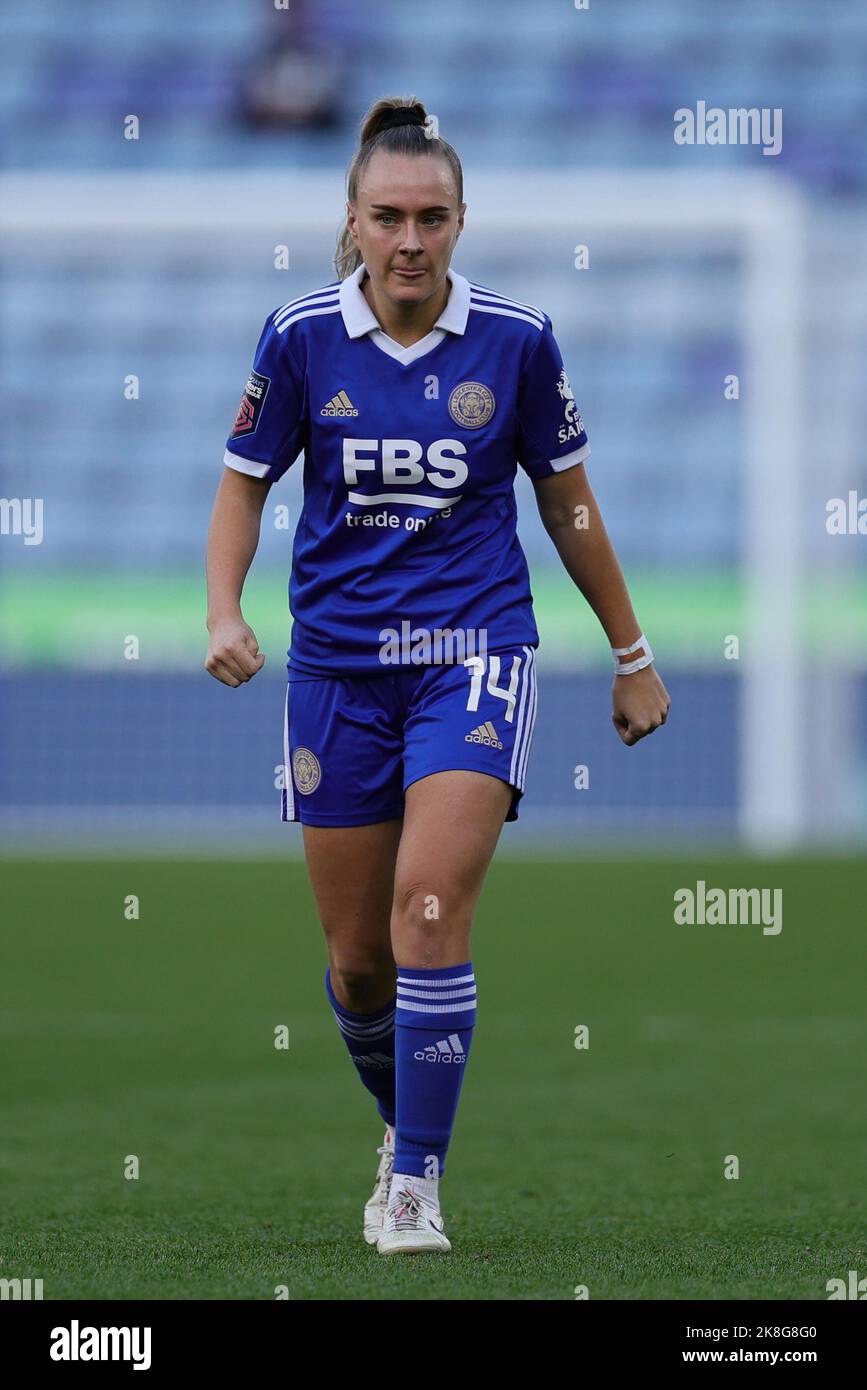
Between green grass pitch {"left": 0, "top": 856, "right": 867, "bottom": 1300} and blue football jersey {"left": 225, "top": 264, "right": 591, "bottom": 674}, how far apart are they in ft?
3.60

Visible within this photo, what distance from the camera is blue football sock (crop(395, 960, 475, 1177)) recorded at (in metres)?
3.76

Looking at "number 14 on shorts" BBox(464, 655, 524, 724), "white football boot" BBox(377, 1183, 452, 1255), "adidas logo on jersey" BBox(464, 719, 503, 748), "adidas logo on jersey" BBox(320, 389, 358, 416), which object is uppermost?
"adidas logo on jersey" BBox(320, 389, 358, 416)

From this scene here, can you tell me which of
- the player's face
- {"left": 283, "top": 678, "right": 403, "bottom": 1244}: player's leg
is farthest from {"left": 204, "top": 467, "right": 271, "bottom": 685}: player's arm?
the player's face

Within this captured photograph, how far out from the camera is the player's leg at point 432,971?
12.2 ft

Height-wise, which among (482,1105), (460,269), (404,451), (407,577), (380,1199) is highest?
(460,269)

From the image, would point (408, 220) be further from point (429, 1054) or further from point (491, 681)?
point (429, 1054)

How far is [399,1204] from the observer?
3775mm

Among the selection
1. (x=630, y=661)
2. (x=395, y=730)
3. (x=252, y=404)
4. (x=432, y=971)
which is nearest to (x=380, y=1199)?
(x=432, y=971)

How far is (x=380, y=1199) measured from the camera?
4.05 m

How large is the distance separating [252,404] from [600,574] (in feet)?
2.39

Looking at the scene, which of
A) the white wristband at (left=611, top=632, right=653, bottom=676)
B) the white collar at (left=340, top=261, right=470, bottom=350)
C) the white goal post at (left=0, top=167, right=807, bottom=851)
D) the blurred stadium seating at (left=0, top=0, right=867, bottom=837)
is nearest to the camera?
the white collar at (left=340, top=261, right=470, bottom=350)

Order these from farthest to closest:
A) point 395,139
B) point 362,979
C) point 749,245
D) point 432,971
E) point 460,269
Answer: point 460,269 < point 749,245 < point 362,979 < point 395,139 < point 432,971

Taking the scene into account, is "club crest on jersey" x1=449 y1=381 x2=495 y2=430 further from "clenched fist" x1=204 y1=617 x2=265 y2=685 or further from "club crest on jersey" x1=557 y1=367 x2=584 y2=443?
"clenched fist" x1=204 y1=617 x2=265 y2=685

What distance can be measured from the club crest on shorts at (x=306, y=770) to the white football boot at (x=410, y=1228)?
2.41 ft
